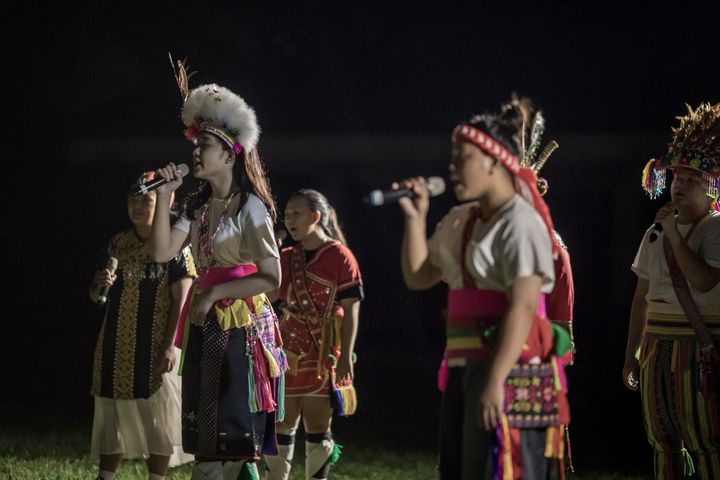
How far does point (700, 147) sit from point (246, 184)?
5.20ft

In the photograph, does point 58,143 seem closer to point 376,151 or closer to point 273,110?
point 273,110

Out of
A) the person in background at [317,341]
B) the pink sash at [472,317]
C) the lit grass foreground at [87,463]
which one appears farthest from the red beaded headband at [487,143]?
the lit grass foreground at [87,463]

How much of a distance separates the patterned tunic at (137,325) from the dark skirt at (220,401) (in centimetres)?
A: 88

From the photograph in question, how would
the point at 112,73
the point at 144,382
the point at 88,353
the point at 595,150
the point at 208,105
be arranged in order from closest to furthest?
the point at 208,105
the point at 144,382
the point at 595,150
the point at 112,73
the point at 88,353

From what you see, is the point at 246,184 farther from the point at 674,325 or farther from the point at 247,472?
the point at 674,325

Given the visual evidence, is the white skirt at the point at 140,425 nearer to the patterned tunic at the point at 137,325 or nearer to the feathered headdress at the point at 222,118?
the patterned tunic at the point at 137,325

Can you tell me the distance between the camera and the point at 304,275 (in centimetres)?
460

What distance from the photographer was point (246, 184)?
360cm

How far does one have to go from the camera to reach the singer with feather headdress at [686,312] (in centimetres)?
368

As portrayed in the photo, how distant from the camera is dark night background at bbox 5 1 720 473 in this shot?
8312 mm

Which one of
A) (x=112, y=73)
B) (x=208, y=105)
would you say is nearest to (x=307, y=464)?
(x=208, y=105)

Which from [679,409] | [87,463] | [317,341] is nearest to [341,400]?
[317,341]

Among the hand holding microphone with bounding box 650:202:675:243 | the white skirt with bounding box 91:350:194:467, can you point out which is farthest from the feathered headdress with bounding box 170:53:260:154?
the hand holding microphone with bounding box 650:202:675:243

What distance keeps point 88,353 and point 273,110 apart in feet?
10.2
